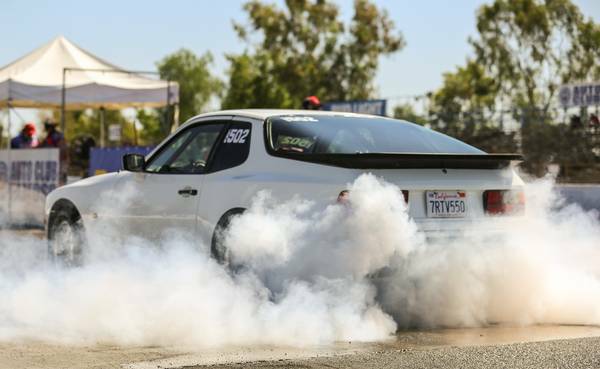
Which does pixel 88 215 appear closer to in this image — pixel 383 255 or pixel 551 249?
pixel 383 255

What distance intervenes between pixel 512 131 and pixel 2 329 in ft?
63.7

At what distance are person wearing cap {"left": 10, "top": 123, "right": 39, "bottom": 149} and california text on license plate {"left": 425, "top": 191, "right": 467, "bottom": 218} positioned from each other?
541 inches

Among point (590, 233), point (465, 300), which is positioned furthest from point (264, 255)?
point (590, 233)

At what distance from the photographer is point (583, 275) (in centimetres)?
701

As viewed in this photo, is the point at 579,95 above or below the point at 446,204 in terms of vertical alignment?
above

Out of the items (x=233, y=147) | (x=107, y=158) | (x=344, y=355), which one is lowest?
(x=344, y=355)

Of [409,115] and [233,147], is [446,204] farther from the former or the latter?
[409,115]

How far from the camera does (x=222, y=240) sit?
265 inches

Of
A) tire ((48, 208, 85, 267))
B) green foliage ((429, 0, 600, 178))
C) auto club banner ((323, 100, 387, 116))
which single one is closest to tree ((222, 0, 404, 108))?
green foliage ((429, 0, 600, 178))

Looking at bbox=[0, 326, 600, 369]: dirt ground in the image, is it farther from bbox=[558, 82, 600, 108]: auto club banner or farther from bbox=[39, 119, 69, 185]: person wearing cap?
bbox=[558, 82, 600, 108]: auto club banner

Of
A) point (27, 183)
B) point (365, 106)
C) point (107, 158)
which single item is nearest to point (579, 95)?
point (365, 106)

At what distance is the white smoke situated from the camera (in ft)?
19.3

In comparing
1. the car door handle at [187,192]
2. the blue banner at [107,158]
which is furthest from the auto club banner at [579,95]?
the car door handle at [187,192]

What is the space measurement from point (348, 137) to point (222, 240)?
115 cm
